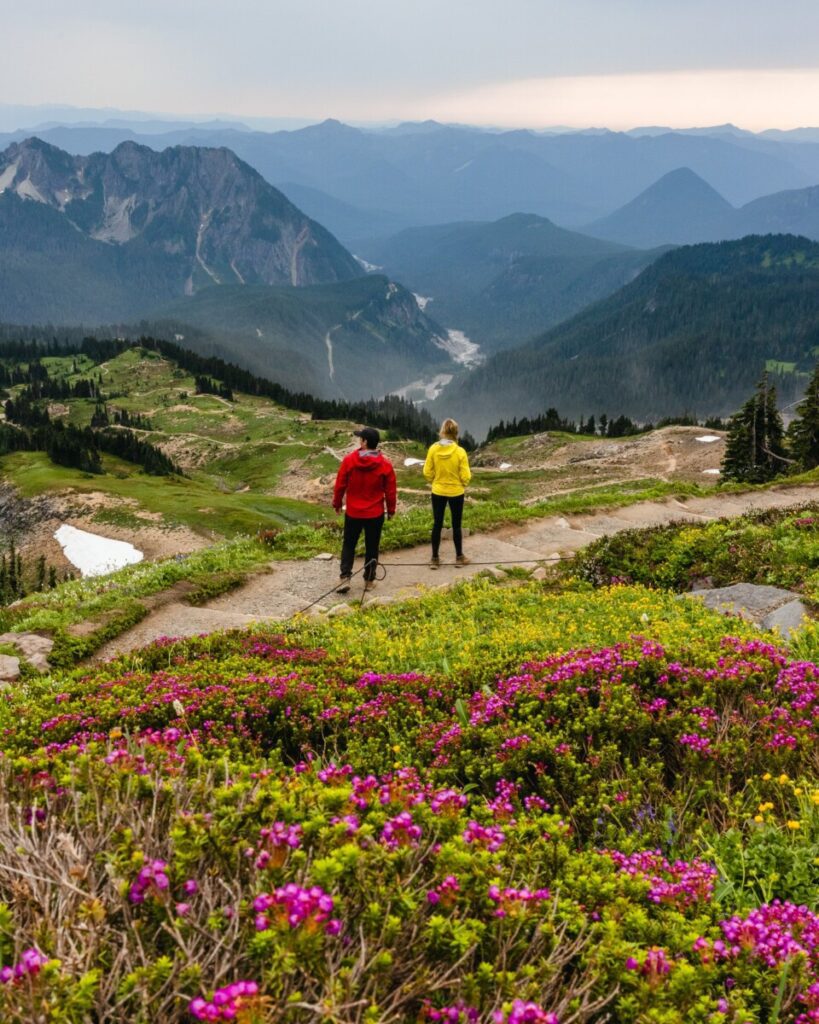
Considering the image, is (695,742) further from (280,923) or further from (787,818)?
(280,923)

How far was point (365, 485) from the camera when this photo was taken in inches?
569

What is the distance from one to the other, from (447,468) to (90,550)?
63602 millimetres

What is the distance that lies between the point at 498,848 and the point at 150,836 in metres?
1.76

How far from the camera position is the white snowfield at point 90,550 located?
65756mm

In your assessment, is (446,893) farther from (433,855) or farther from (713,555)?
(713,555)

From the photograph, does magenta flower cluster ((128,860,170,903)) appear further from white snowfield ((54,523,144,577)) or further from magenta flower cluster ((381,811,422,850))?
white snowfield ((54,523,144,577))

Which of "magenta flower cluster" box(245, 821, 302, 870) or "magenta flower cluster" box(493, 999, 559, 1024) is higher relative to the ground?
"magenta flower cluster" box(245, 821, 302, 870)

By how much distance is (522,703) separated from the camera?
6254 mm

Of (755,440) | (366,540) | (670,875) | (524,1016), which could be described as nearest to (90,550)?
(366,540)

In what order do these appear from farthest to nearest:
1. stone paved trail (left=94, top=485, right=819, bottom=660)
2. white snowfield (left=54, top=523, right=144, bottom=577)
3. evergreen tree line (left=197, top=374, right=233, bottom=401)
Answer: evergreen tree line (left=197, top=374, right=233, bottom=401), white snowfield (left=54, top=523, right=144, bottom=577), stone paved trail (left=94, top=485, right=819, bottom=660)

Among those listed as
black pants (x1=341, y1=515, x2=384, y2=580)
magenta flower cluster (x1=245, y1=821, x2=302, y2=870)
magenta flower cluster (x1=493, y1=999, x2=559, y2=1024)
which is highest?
magenta flower cluster (x1=245, y1=821, x2=302, y2=870)

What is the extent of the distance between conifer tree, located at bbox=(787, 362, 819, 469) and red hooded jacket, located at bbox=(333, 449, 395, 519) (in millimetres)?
57646

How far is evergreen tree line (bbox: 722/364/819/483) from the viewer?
62750 millimetres

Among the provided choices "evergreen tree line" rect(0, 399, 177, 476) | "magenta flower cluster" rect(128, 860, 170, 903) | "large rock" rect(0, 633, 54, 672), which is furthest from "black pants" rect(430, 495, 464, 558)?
"evergreen tree line" rect(0, 399, 177, 476)
